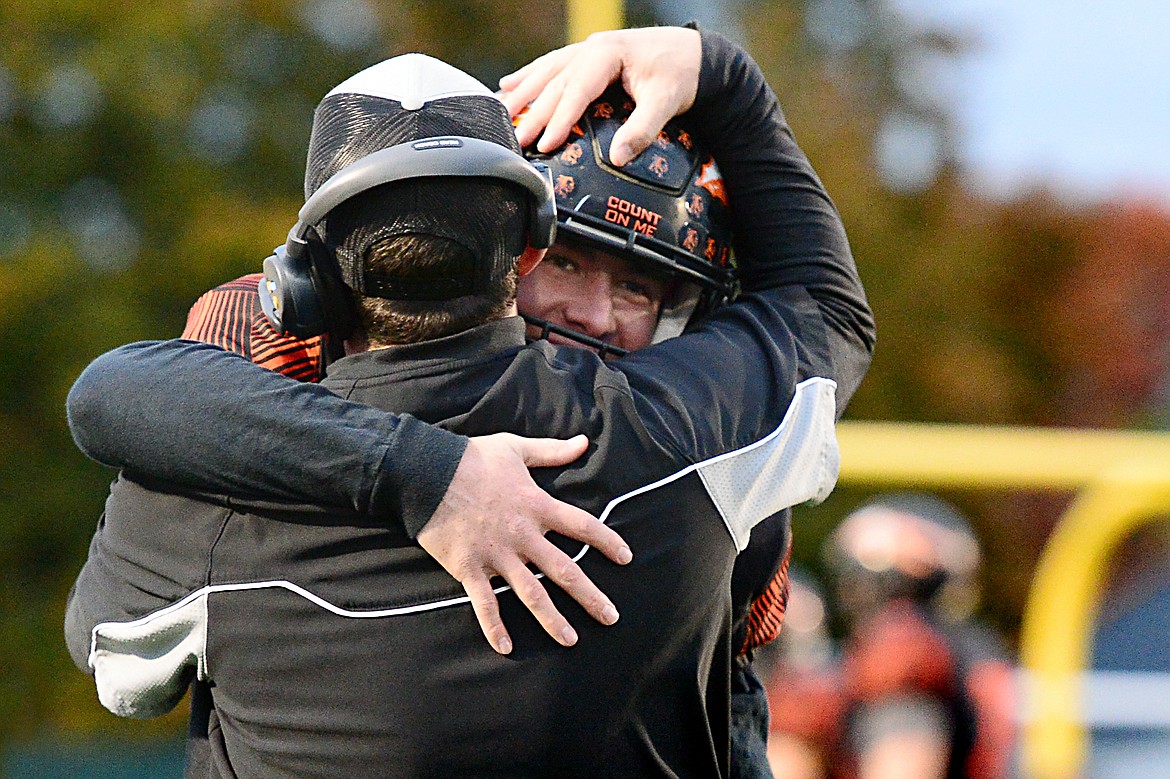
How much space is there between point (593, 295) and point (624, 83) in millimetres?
286

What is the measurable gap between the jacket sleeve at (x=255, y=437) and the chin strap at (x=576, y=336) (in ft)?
1.45

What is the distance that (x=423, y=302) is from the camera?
164 cm

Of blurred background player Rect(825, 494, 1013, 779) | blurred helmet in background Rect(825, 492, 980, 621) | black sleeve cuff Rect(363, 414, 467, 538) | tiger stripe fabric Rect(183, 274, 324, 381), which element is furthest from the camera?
blurred helmet in background Rect(825, 492, 980, 621)

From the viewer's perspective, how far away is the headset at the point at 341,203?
156cm

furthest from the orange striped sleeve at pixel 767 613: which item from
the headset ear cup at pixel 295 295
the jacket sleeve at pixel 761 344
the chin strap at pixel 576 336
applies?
the headset ear cup at pixel 295 295

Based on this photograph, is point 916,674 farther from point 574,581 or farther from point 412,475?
point 412,475

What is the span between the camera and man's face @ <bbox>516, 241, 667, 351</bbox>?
6.72 ft

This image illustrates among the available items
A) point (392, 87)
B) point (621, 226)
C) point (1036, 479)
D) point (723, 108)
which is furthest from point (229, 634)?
point (1036, 479)

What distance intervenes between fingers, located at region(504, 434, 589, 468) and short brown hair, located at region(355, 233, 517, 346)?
144 mm

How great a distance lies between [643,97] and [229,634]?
2.86 ft

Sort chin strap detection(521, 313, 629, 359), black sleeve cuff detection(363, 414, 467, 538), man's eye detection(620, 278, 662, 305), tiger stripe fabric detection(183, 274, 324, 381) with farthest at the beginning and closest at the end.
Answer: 1. man's eye detection(620, 278, 662, 305)
2. chin strap detection(521, 313, 629, 359)
3. tiger stripe fabric detection(183, 274, 324, 381)
4. black sleeve cuff detection(363, 414, 467, 538)

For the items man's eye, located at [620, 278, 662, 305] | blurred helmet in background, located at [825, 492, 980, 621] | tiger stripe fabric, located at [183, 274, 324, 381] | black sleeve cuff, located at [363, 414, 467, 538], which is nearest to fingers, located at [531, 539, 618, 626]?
black sleeve cuff, located at [363, 414, 467, 538]

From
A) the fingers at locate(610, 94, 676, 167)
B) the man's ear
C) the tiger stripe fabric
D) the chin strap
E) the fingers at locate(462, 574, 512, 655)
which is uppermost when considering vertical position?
the fingers at locate(610, 94, 676, 167)

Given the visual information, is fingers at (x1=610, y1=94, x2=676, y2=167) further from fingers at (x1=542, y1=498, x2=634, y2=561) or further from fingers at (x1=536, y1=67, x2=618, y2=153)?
fingers at (x1=542, y1=498, x2=634, y2=561)
